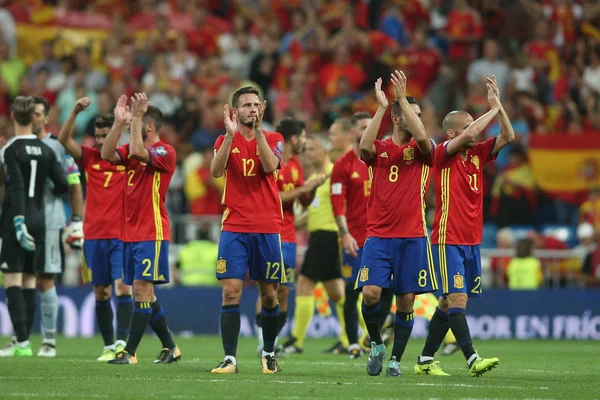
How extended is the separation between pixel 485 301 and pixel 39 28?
12.4 metres

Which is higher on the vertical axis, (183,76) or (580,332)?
(183,76)

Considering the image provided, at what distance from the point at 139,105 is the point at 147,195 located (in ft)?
3.53

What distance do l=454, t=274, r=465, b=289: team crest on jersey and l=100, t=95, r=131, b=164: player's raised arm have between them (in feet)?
11.9

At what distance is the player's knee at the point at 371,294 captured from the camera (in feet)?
34.7

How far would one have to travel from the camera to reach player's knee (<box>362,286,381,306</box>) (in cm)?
1058

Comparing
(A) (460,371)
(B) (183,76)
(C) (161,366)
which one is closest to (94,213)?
(C) (161,366)

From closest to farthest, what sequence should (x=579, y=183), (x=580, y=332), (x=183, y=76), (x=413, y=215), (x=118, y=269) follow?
(x=413, y=215), (x=118, y=269), (x=580, y=332), (x=579, y=183), (x=183, y=76)

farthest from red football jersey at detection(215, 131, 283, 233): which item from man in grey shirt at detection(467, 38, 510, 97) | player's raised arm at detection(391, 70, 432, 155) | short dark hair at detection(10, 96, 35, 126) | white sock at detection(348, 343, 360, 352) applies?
man in grey shirt at detection(467, 38, 510, 97)

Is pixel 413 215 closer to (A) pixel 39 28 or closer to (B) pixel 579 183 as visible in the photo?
(B) pixel 579 183

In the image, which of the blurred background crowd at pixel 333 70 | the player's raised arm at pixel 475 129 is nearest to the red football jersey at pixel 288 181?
the player's raised arm at pixel 475 129

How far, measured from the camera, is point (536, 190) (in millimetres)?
20766

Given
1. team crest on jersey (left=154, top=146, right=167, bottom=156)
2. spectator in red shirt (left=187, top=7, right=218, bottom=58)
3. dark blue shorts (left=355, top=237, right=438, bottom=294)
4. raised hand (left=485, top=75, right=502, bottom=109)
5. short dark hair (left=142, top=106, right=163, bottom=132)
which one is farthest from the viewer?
spectator in red shirt (left=187, top=7, right=218, bottom=58)

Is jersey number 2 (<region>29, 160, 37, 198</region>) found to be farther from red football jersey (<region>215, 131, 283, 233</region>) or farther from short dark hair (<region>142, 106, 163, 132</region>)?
red football jersey (<region>215, 131, 283, 233</region>)

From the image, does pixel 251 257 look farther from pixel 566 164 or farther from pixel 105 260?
pixel 566 164
